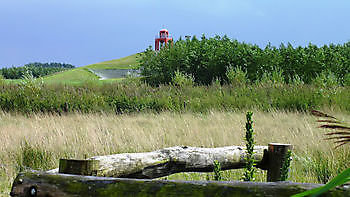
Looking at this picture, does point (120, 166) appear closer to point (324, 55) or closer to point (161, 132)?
point (161, 132)

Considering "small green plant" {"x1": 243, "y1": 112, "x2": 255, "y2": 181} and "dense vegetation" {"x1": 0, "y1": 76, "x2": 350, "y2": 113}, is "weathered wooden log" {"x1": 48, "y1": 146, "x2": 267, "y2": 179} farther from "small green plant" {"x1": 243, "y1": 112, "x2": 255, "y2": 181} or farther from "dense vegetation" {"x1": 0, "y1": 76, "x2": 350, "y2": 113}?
"dense vegetation" {"x1": 0, "y1": 76, "x2": 350, "y2": 113}

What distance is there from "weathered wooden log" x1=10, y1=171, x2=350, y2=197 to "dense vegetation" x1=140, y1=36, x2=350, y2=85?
715 inches

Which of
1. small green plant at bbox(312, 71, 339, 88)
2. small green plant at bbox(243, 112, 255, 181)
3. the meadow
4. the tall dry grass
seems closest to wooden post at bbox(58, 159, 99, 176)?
the meadow

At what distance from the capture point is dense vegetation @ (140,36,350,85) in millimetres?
20719

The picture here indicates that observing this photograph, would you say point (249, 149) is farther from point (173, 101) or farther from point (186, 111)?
point (173, 101)

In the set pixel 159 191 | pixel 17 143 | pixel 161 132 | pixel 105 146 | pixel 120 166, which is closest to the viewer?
pixel 159 191

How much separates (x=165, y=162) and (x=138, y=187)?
5.41 ft

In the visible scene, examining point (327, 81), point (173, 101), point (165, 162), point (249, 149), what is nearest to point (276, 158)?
point (249, 149)

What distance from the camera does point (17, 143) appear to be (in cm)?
593

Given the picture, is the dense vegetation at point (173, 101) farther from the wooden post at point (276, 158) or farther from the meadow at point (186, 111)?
the wooden post at point (276, 158)

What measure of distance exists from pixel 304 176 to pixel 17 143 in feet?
16.9

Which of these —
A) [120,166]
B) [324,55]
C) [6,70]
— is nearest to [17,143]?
[120,166]

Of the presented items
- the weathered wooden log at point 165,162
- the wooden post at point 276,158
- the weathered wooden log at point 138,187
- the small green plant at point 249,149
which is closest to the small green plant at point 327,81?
the wooden post at point 276,158

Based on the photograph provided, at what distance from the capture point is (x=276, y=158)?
3393 mm
